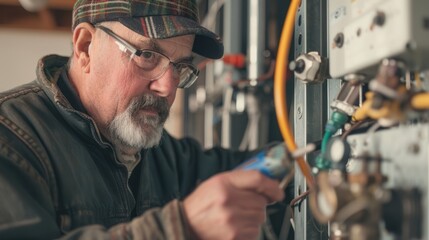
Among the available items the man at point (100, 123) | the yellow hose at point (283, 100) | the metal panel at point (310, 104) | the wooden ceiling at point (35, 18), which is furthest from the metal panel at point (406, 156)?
the wooden ceiling at point (35, 18)

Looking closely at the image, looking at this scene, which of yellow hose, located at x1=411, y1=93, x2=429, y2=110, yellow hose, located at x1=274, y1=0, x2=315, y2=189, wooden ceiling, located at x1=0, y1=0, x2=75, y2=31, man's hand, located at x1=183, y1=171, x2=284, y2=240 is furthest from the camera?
wooden ceiling, located at x1=0, y1=0, x2=75, y2=31

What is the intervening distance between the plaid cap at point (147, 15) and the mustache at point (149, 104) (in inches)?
5.8

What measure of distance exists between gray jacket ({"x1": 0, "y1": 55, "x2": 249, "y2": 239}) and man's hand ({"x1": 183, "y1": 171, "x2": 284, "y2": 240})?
3 cm

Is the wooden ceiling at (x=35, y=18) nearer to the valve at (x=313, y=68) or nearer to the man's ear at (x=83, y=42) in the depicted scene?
the man's ear at (x=83, y=42)

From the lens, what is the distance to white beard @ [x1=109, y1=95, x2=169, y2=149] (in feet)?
4.00

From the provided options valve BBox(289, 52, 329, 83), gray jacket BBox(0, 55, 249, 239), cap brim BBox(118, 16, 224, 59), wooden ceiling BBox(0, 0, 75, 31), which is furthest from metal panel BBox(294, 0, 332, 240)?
wooden ceiling BBox(0, 0, 75, 31)

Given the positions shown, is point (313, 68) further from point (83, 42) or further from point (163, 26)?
point (83, 42)

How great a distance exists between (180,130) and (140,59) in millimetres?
2728

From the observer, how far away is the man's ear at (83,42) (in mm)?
1275

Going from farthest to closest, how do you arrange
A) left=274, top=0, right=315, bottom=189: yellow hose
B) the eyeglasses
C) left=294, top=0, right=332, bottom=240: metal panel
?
A: 1. the eyeglasses
2. left=294, top=0, right=332, bottom=240: metal panel
3. left=274, top=0, right=315, bottom=189: yellow hose

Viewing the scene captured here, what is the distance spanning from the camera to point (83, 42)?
4.25 ft

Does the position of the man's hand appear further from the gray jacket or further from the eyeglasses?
the eyeglasses

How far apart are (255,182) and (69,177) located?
1.67ft

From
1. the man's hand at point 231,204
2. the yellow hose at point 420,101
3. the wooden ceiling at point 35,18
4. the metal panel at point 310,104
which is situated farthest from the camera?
the wooden ceiling at point 35,18
